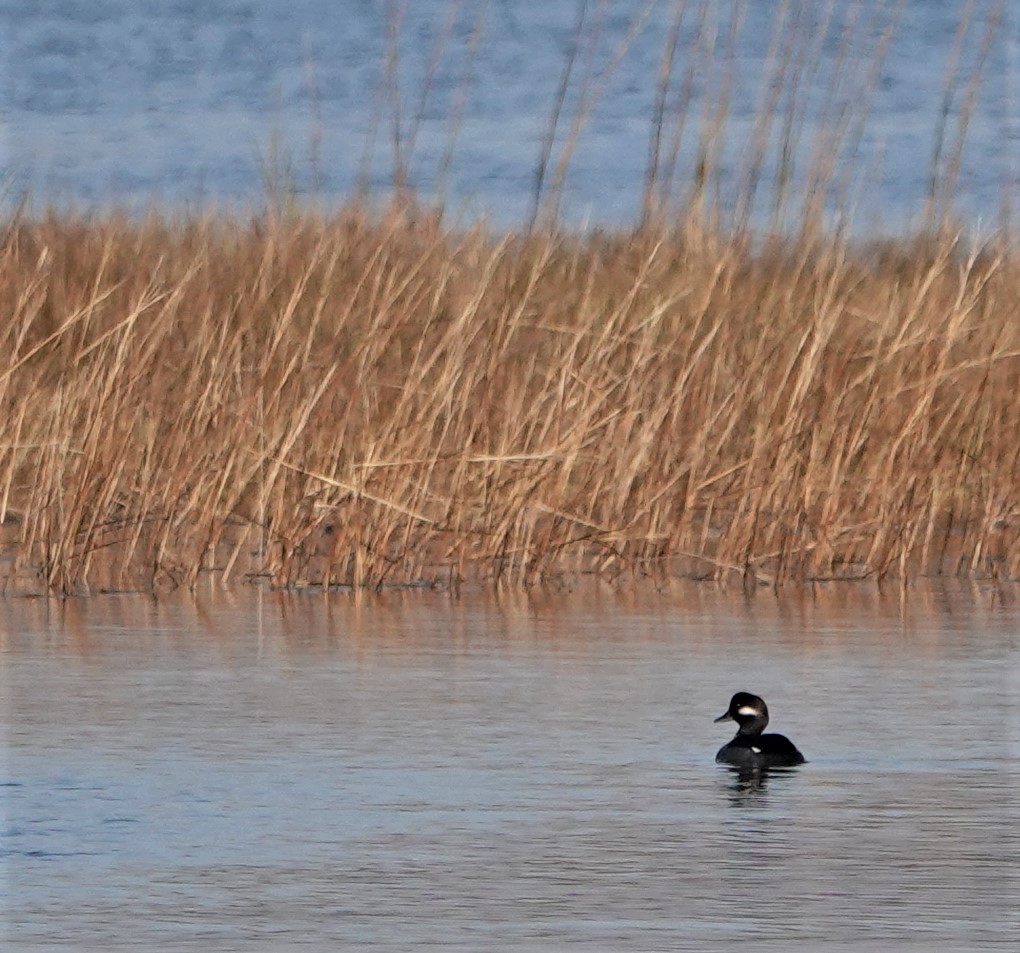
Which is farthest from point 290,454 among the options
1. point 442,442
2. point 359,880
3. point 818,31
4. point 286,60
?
point 286,60

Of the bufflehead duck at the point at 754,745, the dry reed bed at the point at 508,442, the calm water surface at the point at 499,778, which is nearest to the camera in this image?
the calm water surface at the point at 499,778

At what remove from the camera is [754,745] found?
6.22 metres

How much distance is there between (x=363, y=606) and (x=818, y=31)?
13.9ft

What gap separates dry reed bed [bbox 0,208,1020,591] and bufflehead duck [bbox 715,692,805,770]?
10.9ft

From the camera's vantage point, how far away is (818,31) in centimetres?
1239

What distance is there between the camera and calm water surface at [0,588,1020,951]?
4613 millimetres

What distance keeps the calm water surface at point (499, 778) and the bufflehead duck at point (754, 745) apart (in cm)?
5

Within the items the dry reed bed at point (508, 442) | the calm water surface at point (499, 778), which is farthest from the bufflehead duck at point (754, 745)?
the dry reed bed at point (508, 442)

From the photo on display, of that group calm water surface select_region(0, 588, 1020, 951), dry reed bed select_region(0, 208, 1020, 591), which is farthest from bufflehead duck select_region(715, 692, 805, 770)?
dry reed bed select_region(0, 208, 1020, 591)

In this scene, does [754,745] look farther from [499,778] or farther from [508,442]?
[508,442]

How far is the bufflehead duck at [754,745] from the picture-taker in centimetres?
619

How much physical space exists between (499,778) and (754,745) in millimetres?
595

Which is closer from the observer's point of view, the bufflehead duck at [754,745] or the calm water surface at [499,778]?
the calm water surface at [499,778]

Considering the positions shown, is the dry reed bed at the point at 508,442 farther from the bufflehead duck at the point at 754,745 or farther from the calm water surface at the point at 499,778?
the bufflehead duck at the point at 754,745
